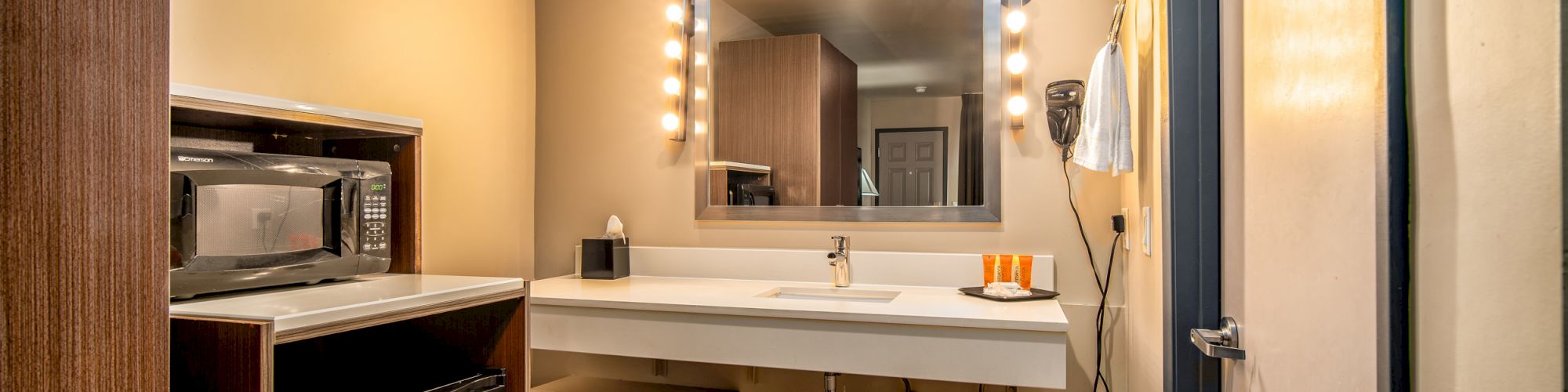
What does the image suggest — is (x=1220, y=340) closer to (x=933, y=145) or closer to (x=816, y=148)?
(x=933, y=145)

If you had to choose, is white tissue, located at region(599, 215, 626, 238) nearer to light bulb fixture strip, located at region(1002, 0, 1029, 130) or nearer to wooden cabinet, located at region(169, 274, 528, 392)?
wooden cabinet, located at region(169, 274, 528, 392)

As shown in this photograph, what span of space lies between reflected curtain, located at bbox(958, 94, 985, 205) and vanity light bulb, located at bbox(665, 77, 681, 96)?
0.96 meters

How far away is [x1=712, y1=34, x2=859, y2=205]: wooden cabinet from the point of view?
246cm

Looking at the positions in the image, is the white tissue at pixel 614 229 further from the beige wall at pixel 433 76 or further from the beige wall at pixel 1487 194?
the beige wall at pixel 1487 194

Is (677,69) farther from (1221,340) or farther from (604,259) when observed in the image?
(1221,340)

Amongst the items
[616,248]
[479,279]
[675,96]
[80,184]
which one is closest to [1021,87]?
[675,96]

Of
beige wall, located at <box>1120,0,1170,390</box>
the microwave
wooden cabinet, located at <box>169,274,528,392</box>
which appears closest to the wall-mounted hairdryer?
beige wall, located at <box>1120,0,1170,390</box>

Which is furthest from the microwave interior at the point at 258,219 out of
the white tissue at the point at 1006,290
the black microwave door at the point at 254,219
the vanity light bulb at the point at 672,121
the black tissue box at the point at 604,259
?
the white tissue at the point at 1006,290

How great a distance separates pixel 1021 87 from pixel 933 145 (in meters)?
0.31

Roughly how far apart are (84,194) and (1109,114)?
66.6 inches

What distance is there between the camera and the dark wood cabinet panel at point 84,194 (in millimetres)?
410

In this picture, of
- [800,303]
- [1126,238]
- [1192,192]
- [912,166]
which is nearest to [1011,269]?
[1126,238]

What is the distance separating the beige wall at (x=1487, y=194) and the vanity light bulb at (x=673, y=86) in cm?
225

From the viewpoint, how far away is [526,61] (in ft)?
9.36
